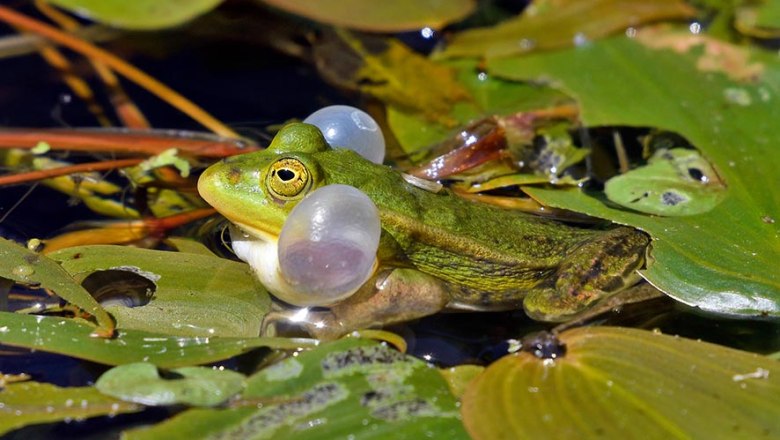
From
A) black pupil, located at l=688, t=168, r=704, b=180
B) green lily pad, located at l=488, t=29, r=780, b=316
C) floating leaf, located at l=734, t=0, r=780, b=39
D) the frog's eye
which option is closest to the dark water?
green lily pad, located at l=488, t=29, r=780, b=316

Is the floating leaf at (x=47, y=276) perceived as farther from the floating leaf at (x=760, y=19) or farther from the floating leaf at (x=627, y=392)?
the floating leaf at (x=760, y=19)

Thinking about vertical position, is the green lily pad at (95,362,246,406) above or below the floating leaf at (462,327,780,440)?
above

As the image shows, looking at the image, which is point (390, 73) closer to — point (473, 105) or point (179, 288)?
point (473, 105)

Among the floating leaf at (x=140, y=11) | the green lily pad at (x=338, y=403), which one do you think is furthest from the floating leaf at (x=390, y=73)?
the green lily pad at (x=338, y=403)

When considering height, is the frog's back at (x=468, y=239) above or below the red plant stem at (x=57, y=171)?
below

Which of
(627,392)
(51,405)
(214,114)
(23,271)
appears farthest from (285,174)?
(214,114)

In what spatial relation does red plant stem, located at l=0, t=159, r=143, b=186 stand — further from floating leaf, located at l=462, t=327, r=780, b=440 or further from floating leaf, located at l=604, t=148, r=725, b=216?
floating leaf, located at l=604, t=148, r=725, b=216

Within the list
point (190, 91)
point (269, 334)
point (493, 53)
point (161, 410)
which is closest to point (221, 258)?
point (269, 334)
